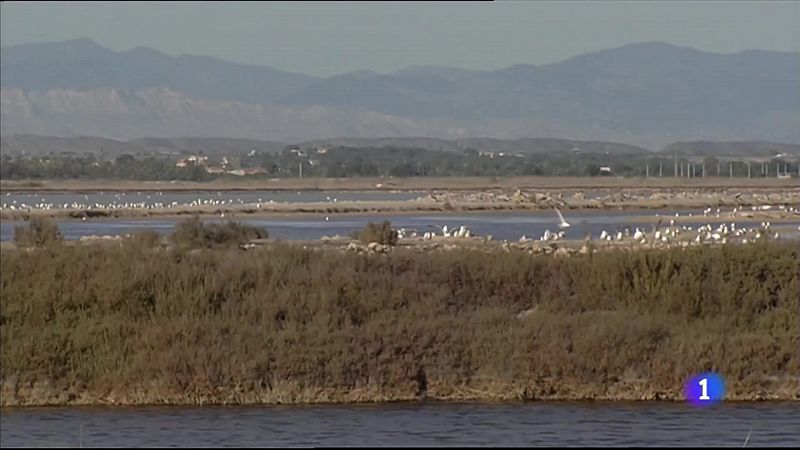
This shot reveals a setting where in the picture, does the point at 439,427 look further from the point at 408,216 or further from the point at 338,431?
the point at 408,216

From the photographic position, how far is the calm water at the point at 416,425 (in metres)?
→ 20.0

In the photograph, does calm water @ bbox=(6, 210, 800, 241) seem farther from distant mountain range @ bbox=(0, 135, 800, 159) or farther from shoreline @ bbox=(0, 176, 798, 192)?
distant mountain range @ bbox=(0, 135, 800, 159)

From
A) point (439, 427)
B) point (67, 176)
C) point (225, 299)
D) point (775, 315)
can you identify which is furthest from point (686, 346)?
point (67, 176)

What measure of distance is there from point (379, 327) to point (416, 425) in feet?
9.67

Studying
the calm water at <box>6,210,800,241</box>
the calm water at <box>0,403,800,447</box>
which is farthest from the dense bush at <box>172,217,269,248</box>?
the calm water at <box>0,403,800,447</box>

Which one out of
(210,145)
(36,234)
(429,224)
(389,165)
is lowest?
(429,224)

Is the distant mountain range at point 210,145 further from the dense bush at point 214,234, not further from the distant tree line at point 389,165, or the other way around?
the dense bush at point 214,234

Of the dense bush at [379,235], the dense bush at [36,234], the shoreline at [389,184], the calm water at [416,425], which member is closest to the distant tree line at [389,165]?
the shoreline at [389,184]

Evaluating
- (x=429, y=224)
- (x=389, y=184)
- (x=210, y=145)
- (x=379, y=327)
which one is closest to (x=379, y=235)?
(x=429, y=224)

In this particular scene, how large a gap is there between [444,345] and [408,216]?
204 feet

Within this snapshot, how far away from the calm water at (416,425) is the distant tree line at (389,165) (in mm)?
126734

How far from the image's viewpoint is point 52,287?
2436 cm

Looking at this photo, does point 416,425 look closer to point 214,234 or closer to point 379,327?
point 379,327

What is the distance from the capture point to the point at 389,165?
568ft
